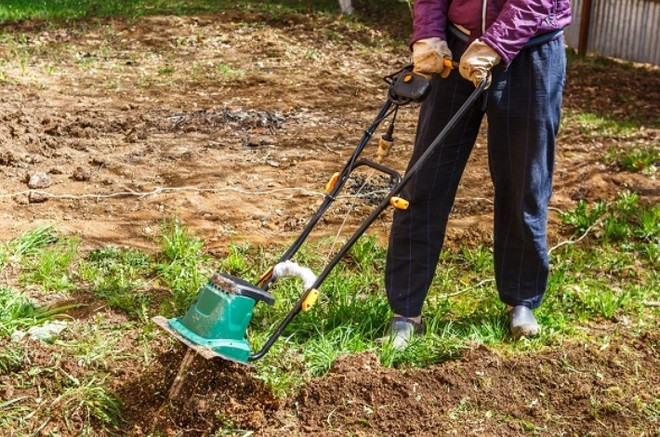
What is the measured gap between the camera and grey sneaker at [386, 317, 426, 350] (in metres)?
4.03

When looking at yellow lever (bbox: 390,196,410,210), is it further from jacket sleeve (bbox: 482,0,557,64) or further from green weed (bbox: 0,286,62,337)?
green weed (bbox: 0,286,62,337)

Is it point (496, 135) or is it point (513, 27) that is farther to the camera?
point (496, 135)

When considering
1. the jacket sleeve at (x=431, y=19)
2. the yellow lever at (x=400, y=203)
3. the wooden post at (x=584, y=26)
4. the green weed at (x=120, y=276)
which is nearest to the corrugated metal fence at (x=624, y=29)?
the wooden post at (x=584, y=26)

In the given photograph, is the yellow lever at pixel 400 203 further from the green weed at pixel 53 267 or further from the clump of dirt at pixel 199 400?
the green weed at pixel 53 267

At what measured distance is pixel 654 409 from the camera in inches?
146

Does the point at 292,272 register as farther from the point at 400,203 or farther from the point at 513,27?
the point at 513,27

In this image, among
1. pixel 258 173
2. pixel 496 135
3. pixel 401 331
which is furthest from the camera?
pixel 258 173

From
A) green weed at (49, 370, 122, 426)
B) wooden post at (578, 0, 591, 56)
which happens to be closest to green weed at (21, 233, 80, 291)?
green weed at (49, 370, 122, 426)

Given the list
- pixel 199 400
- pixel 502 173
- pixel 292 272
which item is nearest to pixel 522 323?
pixel 502 173

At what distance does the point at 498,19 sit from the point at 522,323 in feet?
4.61

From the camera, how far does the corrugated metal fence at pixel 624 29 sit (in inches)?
392

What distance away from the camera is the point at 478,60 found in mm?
3527

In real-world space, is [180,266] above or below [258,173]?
above

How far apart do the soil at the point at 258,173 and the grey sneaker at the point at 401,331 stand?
250 mm
